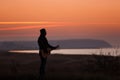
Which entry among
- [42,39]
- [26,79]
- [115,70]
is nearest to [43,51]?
[42,39]

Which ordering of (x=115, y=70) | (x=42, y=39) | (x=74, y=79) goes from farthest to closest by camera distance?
(x=115, y=70)
(x=74, y=79)
(x=42, y=39)

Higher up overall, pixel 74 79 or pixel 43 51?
pixel 43 51

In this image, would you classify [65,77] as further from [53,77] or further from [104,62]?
[104,62]

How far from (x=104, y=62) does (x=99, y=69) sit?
0.57 m

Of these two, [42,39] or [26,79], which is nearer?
[42,39]

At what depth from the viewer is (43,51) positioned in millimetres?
16219

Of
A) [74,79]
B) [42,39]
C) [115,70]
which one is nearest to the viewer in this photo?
[42,39]

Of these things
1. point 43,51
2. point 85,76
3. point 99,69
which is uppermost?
point 43,51

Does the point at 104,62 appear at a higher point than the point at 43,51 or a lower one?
lower

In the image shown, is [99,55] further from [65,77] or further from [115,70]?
[65,77]

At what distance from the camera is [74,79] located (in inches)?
687

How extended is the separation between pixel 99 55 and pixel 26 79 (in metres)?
6.34

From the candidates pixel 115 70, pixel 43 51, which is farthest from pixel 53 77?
pixel 115 70

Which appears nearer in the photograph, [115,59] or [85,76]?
[85,76]
